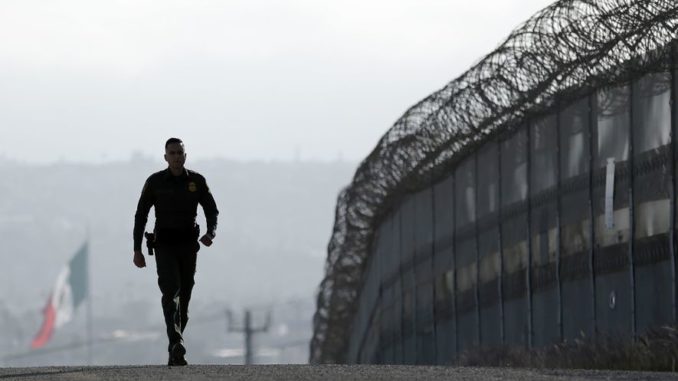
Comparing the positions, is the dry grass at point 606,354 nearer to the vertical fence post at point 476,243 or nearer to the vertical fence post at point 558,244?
the vertical fence post at point 558,244

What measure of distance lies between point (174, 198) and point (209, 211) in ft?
1.42

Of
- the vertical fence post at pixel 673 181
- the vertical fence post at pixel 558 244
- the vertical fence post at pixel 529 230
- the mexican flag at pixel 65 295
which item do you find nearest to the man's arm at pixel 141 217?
the vertical fence post at pixel 673 181

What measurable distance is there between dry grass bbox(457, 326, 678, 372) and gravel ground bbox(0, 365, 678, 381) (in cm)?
268

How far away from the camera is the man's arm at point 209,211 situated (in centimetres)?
2117

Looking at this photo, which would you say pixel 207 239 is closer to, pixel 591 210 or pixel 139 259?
pixel 139 259

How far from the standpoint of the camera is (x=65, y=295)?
163 m

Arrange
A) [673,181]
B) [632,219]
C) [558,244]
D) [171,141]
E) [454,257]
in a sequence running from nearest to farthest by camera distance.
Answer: [171,141]
[673,181]
[632,219]
[558,244]
[454,257]

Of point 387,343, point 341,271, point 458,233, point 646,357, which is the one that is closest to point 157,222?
point 646,357

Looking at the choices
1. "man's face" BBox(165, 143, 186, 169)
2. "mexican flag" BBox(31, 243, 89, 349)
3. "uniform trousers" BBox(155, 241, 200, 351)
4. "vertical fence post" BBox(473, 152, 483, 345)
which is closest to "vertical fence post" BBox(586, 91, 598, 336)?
"vertical fence post" BBox(473, 152, 483, 345)

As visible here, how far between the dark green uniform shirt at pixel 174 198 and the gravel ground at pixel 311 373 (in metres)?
1.24

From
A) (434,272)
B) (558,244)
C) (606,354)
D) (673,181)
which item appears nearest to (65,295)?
(434,272)

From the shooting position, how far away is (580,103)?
3052cm

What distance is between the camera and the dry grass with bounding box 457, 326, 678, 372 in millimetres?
22859

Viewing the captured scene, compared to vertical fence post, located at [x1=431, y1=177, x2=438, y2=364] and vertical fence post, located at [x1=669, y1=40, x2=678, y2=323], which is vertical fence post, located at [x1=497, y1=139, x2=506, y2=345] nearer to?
vertical fence post, located at [x1=431, y1=177, x2=438, y2=364]
